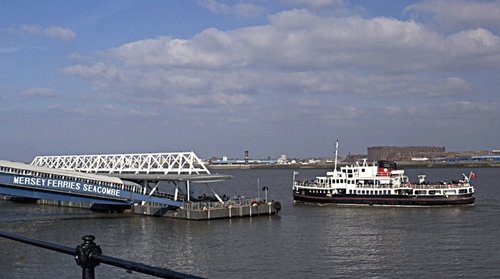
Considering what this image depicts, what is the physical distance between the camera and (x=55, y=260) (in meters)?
35.5

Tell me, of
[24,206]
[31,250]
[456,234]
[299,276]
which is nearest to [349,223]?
[456,234]

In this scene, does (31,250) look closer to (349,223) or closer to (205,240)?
(205,240)

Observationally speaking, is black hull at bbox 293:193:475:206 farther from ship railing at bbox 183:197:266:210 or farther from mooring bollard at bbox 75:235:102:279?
mooring bollard at bbox 75:235:102:279

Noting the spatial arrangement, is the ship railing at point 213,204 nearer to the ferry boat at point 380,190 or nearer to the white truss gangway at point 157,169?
the white truss gangway at point 157,169

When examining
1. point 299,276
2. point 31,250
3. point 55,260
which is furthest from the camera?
point 31,250

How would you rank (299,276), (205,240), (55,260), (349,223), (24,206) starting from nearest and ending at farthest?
(299,276)
(55,260)
(205,240)
(349,223)
(24,206)

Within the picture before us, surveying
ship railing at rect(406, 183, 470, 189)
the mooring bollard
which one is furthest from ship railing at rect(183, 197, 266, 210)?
the mooring bollard

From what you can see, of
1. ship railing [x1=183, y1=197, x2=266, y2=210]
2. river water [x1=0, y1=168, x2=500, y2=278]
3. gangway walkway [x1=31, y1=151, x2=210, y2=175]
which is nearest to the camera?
river water [x1=0, y1=168, x2=500, y2=278]

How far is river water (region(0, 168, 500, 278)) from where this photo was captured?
34031 mm

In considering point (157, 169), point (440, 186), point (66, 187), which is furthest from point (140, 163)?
point (440, 186)

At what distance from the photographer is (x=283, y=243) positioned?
44.7 meters

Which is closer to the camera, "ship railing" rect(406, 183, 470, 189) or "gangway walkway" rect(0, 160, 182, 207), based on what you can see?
"gangway walkway" rect(0, 160, 182, 207)

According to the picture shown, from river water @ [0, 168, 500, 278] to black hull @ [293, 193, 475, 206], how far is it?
315cm

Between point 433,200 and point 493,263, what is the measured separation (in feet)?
122
